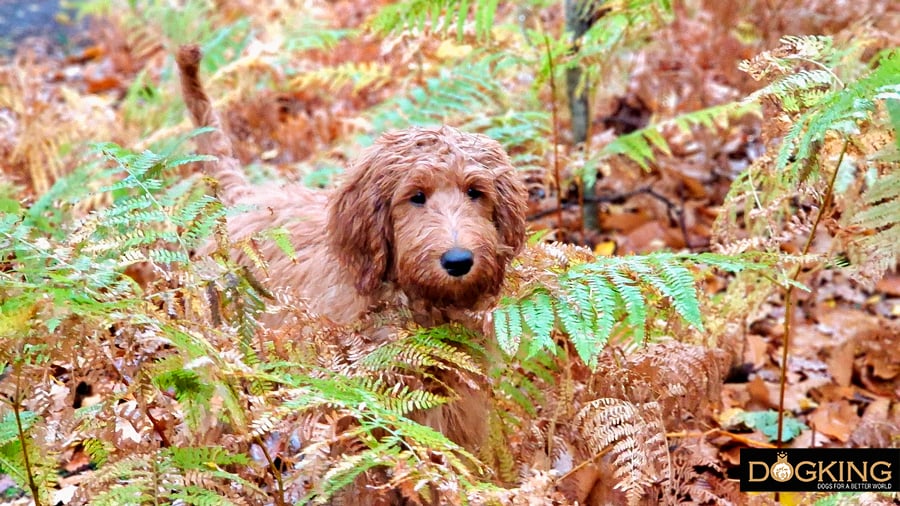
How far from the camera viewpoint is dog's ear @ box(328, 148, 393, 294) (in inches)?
127

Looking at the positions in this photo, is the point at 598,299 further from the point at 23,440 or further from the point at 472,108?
the point at 472,108

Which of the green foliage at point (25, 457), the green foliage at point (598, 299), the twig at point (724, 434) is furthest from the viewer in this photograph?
the twig at point (724, 434)

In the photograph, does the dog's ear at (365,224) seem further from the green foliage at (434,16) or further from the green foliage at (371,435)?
the green foliage at (434,16)

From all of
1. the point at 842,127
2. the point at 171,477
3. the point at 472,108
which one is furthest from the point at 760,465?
the point at 472,108

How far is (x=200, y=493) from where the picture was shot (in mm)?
2490

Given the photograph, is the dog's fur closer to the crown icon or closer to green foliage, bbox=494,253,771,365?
green foliage, bbox=494,253,771,365

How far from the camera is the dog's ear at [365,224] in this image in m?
3.23

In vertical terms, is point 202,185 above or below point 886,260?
above

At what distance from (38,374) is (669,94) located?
5367mm

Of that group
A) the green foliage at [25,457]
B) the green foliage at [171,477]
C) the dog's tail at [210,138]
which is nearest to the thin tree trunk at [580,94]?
the dog's tail at [210,138]

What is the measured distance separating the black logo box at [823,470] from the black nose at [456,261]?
1.31 metres

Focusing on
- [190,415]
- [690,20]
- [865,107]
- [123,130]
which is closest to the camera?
[190,415]

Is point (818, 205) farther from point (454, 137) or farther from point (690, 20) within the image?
point (690, 20)

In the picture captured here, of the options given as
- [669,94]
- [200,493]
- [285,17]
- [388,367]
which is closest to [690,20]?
[669,94]
